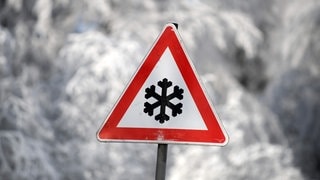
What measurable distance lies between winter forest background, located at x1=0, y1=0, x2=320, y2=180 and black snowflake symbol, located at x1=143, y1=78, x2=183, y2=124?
2.79m

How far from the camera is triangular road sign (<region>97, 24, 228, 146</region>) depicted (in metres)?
2.22

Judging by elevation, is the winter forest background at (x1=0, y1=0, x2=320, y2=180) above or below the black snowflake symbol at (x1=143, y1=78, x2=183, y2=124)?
above

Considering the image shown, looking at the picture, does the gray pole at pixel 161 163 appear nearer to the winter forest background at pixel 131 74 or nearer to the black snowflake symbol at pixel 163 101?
the black snowflake symbol at pixel 163 101

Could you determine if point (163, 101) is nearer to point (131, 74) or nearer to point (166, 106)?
point (166, 106)

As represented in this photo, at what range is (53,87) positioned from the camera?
533 cm

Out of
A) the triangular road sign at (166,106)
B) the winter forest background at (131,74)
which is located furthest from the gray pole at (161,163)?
the winter forest background at (131,74)

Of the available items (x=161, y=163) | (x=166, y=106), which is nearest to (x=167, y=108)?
(x=166, y=106)

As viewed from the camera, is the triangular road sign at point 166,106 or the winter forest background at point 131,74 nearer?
the triangular road sign at point 166,106

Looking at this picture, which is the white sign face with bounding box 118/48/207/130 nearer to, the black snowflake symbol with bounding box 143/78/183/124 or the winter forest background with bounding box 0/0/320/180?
the black snowflake symbol with bounding box 143/78/183/124

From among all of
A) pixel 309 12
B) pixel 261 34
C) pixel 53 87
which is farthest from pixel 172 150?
pixel 309 12

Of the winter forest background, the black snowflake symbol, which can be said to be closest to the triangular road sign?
the black snowflake symbol

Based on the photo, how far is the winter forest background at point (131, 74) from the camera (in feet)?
16.5

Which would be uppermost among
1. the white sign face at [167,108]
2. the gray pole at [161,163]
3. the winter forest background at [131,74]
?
the winter forest background at [131,74]

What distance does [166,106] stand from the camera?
224cm
